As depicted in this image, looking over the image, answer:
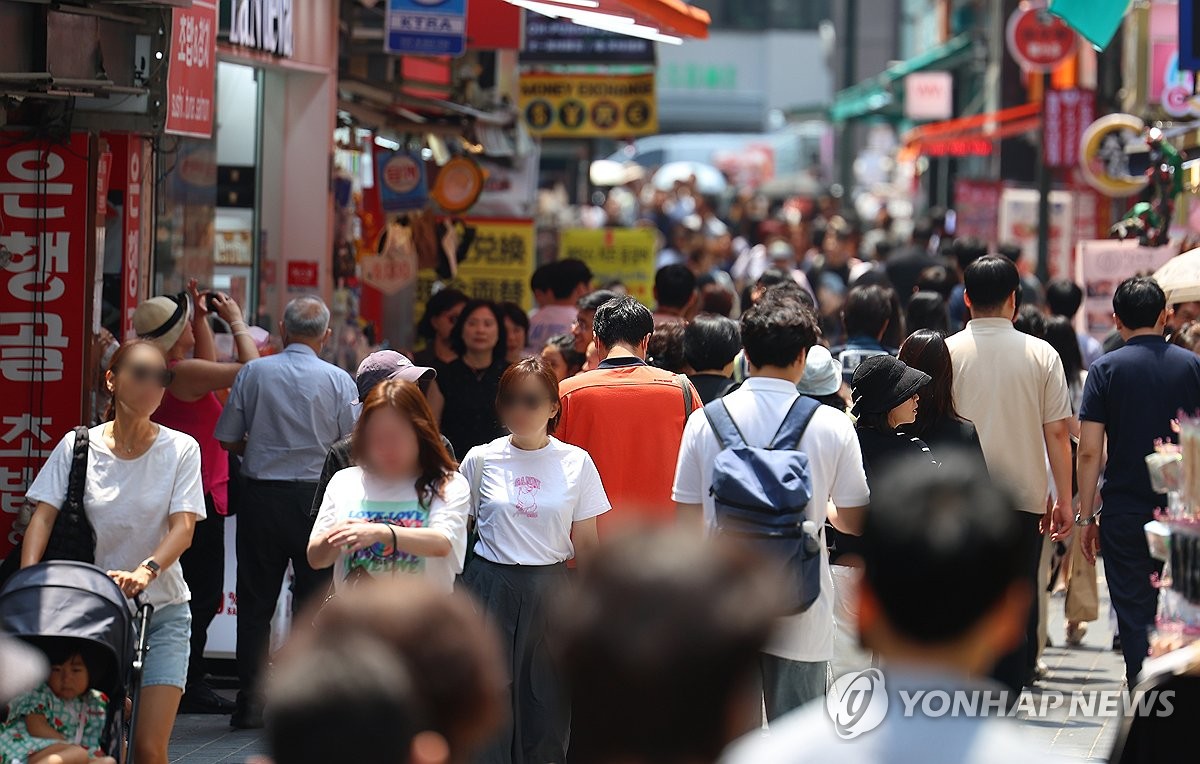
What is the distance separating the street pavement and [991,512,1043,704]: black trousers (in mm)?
258

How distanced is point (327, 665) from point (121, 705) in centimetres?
320

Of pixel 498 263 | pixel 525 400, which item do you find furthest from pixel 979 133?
pixel 525 400

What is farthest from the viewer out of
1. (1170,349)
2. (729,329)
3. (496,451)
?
(729,329)

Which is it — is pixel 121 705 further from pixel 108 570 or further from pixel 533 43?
pixel 533 43

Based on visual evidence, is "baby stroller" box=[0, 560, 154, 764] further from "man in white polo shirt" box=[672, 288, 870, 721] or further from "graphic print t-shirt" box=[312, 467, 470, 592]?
"man in white polo shirt" box=[672, 288, 870, 721]

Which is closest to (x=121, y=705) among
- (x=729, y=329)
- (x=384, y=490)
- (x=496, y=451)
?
(x=384, y=490)

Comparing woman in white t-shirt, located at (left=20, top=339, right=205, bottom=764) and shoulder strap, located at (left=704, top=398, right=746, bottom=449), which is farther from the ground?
shoulder strap, located at (left=704, top=398, right=746, bottom=449)

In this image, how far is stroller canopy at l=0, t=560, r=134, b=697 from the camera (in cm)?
529

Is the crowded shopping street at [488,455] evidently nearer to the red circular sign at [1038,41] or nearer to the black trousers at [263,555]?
the black trousers at [263,555]

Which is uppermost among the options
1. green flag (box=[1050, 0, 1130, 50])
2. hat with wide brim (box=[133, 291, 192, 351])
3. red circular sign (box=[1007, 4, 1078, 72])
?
red circular sign (box=[1007, 4, 1078, 72])

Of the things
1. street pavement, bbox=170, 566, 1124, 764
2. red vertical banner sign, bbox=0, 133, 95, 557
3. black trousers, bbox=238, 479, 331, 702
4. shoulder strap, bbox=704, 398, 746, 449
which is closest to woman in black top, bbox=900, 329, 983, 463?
street pavement, bbox=170, 566, 1124, 764

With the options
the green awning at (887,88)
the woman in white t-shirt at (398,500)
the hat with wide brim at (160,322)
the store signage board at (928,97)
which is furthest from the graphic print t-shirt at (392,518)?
the store signage board at (928,97)

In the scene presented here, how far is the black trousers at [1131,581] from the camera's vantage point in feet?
25.6

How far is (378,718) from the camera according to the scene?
2609 mm
